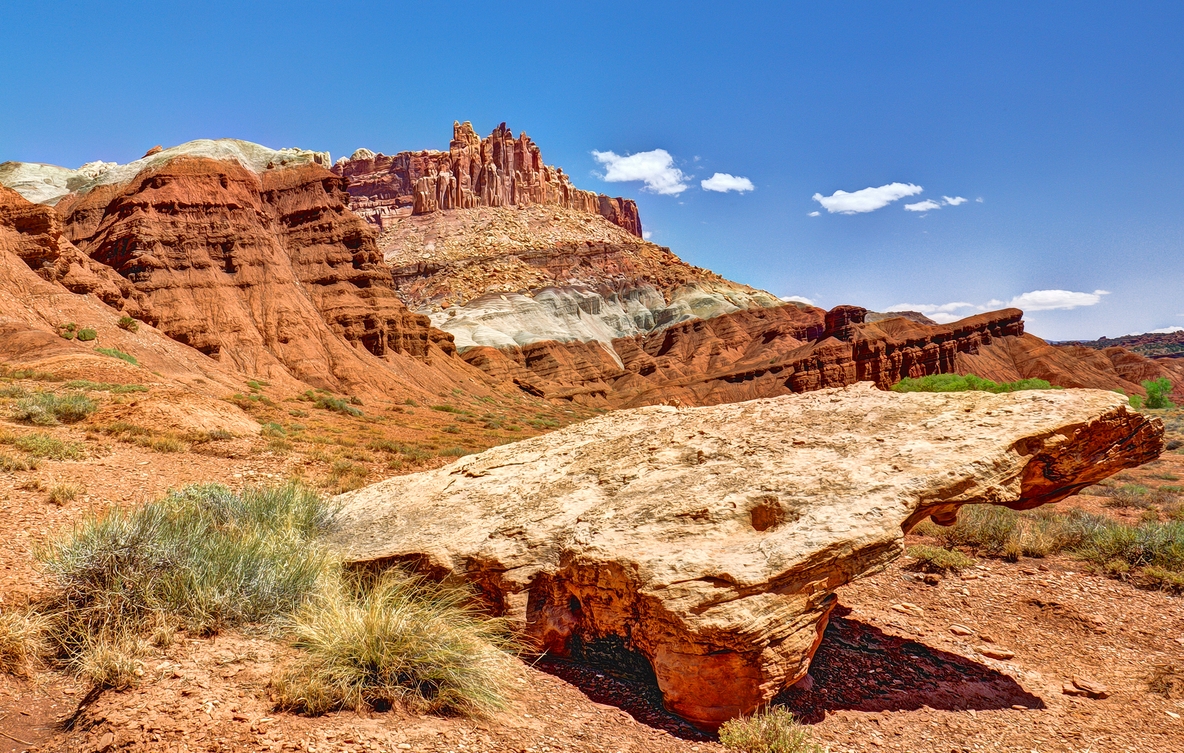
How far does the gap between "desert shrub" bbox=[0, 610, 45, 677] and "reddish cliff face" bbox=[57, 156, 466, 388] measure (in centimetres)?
3209

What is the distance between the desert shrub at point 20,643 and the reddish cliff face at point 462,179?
115m

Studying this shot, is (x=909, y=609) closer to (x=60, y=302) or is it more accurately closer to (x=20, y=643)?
(x=20, y=643)

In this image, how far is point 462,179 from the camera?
116 m

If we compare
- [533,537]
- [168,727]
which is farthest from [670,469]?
[168,727]

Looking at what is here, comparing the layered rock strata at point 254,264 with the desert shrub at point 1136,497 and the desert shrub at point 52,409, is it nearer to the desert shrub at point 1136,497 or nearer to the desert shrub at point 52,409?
the desert shrub at point 52,409

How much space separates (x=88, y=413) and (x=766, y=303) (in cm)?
8709

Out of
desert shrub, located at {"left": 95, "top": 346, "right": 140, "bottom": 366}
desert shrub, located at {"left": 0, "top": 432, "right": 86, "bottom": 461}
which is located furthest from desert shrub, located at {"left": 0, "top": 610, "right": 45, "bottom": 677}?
desert shrub, located at {"left": 95, "top": 346, "right": 140, "bottom": 366}

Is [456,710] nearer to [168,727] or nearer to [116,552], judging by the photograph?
[168,727]

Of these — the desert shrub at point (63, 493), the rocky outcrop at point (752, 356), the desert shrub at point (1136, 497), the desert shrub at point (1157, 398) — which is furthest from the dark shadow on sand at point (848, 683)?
the desert shrub at point (1157, 398)

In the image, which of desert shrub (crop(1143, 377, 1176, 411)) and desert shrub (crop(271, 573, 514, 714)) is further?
desert shrub (crop(1143, 377, 1176, 411))

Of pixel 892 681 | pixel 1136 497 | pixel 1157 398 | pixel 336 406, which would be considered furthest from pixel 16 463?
pixel 1157 398

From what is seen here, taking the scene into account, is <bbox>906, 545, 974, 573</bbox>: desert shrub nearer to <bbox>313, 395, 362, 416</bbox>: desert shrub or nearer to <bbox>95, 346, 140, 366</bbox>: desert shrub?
<bbox>313, 395, 362, 416</bbox>: desert shrub

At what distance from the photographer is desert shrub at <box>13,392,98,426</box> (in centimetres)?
1134

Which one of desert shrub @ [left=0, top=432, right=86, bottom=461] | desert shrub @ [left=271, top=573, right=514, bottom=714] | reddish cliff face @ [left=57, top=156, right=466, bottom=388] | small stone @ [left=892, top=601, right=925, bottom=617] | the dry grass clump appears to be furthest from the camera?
reddish cliff face @ [left=57, top=156, right=466, bottom=388]
